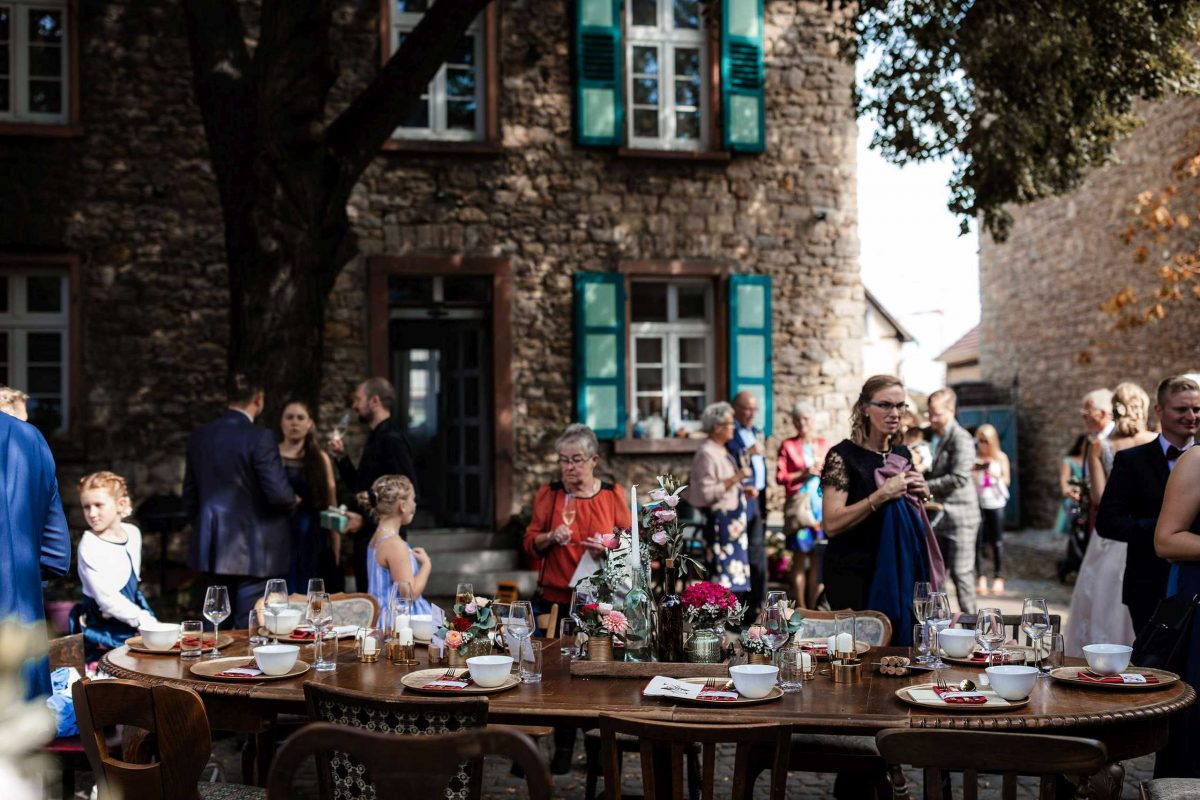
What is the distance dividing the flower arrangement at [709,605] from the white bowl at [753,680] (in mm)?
483

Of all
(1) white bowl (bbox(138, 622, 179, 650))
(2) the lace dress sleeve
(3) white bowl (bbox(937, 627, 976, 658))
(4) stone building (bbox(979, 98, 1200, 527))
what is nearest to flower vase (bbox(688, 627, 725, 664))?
(3) white bowl (bbox(937, 627, 976, 658))

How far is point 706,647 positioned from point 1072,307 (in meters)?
15.2

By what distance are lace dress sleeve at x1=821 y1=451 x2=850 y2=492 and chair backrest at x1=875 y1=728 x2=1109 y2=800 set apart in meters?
2.26

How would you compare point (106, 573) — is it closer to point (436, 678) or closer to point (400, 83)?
point (436, 678)

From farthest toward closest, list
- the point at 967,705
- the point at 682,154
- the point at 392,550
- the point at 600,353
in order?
the point at 682,154 < the point at 600,353 < the point at 392,550 < the point at 967,705

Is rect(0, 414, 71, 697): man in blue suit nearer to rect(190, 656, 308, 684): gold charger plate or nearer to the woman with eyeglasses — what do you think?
rect(190, 656, 308, 684): gold charger plate

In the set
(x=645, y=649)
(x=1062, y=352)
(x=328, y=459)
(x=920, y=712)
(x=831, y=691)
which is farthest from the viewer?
(x=1062, y=352)

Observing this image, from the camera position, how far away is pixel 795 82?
39.1ft

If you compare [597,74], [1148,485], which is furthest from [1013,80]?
[1148,485]

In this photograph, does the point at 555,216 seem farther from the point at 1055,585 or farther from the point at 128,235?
the point at 1055,585

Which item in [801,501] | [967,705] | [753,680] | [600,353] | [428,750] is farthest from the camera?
[600,353]

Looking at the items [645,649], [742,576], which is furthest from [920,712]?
[742,576]

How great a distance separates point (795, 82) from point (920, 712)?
958 centimetres

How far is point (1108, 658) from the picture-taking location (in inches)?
146
